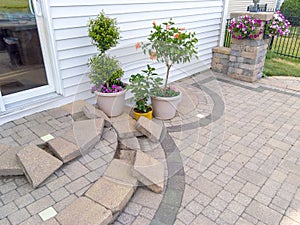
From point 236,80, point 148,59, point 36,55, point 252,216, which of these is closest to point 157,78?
point 148,59

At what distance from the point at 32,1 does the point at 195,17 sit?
2.97 m

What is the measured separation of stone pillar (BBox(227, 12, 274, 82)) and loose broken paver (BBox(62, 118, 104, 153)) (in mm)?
A: 3248

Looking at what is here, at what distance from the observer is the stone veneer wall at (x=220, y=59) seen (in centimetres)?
504

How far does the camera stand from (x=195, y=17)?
4.59 metres

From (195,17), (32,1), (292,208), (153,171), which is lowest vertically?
(292,208)

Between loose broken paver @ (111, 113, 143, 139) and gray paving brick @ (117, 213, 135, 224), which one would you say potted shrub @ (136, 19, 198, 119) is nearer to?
loose broken paver @ (111, 113, 143, 139)

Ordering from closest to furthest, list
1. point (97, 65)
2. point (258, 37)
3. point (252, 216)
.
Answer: point (252, 216) → point (97, 65) → point (258, 37)

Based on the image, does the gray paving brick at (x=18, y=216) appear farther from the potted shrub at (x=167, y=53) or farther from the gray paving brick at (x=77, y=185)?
the potted shrub at (x=167, y=53)

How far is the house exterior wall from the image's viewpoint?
2734 millimetres

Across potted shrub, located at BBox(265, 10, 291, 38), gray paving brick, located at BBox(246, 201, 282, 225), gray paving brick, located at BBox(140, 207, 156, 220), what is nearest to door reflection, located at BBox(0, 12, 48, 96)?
gray paving brick, located at BBox(140, 207, 156, 220)

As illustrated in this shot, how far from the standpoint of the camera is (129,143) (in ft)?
8.59

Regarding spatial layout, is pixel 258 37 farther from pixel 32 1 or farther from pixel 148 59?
pixel 32 1

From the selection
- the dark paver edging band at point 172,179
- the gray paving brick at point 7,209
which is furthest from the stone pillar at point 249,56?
the gray paving brick at point 7,209

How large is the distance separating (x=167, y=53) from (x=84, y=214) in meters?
2.05
